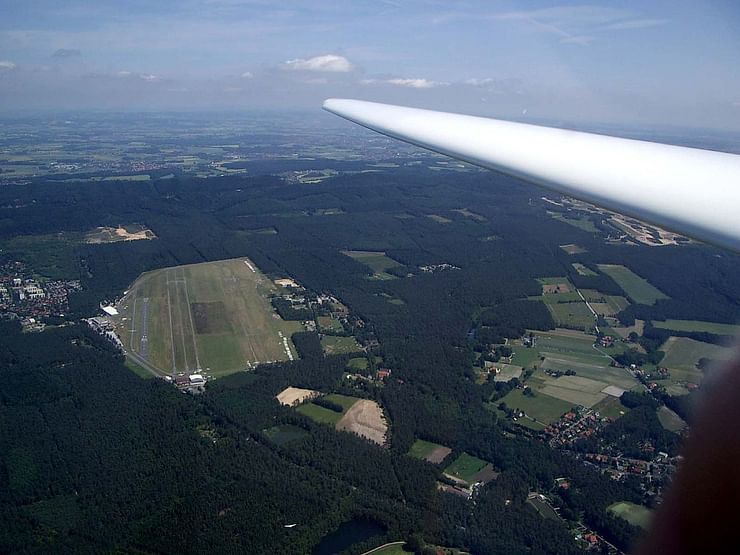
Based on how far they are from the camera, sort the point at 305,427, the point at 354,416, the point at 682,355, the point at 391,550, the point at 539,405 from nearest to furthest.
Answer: the point at 391,550 → the point at 305,427 → the point at 354,416 → the point at 539,405 → the point at 682,355

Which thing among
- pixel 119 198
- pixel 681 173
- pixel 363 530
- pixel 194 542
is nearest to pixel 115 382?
pixel 194 542

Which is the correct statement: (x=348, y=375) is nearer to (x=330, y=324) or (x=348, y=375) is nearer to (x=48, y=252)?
(x=330, y=324)

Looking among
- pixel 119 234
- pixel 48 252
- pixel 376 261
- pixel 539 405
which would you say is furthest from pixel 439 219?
pixel 539 405

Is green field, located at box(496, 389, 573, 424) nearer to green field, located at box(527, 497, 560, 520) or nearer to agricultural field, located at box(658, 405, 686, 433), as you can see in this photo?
agricultural field, located at box(658, 405, 686, 433)

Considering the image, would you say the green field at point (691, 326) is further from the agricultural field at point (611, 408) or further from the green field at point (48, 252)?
the green field at point (48, 252)

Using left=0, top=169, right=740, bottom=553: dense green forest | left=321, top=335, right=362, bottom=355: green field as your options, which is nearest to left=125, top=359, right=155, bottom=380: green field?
left=0, top=169, right=740, bottom=553: dense green forest

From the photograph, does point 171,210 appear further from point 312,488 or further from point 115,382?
point 312,488
